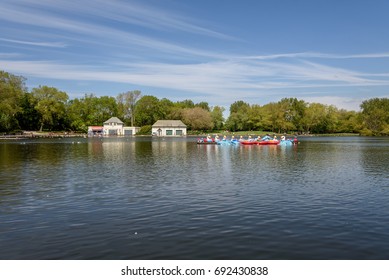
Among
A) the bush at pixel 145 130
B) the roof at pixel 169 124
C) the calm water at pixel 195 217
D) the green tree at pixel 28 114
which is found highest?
the green tree at pixel 28 114

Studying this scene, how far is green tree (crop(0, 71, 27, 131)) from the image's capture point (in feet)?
435

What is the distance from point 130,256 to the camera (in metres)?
13.0

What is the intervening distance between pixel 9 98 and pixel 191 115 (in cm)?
8535

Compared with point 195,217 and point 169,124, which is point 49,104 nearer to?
point 169,124

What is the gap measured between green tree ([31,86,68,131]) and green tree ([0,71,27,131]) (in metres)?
9.52

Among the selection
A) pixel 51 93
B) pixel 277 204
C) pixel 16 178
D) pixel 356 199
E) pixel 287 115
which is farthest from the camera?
pixel 287 115

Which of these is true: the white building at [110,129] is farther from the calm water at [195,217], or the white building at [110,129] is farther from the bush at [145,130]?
the calm water at [195,217]

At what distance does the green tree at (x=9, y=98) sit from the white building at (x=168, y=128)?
59.8 metres

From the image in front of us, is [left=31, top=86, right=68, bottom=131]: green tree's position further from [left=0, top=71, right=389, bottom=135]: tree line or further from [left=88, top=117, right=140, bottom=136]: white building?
[left=88, top=117, right=140, bottom=136]: white building

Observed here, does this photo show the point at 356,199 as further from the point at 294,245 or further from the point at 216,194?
the point at 294,245

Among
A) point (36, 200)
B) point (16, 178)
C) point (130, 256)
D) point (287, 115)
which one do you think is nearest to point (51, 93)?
point (287, 115)

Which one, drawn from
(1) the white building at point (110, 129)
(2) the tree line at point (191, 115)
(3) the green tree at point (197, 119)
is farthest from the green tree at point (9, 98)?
(3) the green tree at point (197, 119)

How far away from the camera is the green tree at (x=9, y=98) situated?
5217 inches

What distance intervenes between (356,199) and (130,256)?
15.4 meters
